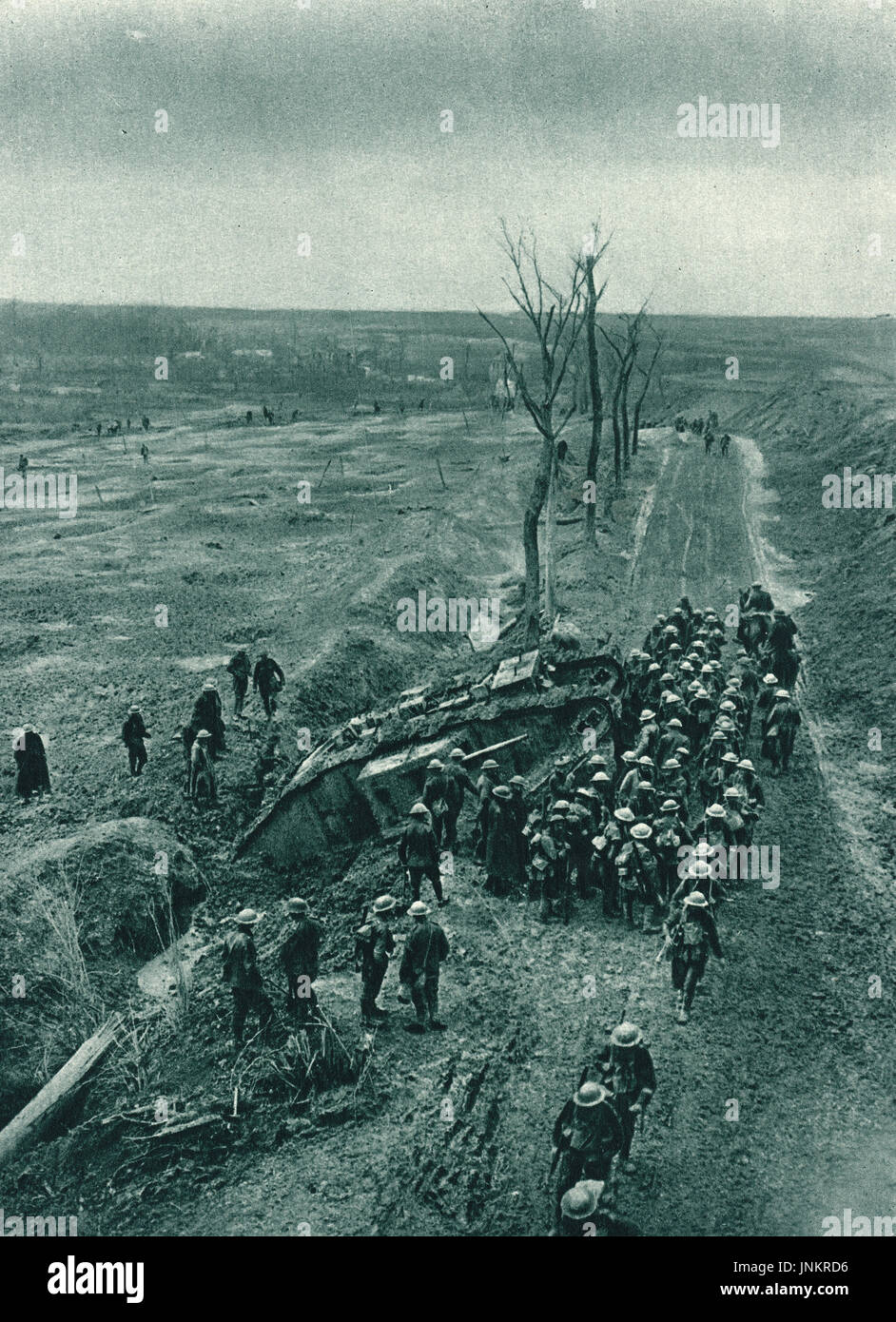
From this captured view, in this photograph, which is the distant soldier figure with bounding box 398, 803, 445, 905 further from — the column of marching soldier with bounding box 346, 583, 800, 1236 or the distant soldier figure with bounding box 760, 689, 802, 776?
the distant soldier figure with bounding box 760, 689, 802, 776

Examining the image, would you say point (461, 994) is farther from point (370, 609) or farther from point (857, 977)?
point (370, 609)

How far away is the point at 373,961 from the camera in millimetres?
10305

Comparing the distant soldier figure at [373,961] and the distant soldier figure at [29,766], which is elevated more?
the distant soldier figure at [29,766]

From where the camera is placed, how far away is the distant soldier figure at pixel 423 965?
10.2 metres

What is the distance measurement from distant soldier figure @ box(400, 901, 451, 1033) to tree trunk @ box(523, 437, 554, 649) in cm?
1274

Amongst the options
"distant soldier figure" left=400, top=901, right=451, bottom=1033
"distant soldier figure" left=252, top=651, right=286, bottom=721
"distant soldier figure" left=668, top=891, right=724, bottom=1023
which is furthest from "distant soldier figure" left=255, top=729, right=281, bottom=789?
"distant soldier figure" left=668, top=891, right=724, bottom=1023

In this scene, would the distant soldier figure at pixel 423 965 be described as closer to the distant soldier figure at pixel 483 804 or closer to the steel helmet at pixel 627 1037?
the steel helmet at pixel 627 1037

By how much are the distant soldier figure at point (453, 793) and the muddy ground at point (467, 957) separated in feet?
1.75

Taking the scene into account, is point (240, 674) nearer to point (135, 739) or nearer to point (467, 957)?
point (135, 739)

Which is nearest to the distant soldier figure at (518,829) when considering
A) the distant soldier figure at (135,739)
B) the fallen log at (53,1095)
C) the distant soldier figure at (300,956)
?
the distant soldier figure at (300,956)

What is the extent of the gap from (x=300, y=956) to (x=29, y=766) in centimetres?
835

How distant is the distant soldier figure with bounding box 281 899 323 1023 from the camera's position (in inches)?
401

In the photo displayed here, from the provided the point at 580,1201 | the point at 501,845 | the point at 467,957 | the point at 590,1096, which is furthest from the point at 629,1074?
the point at 501,845
